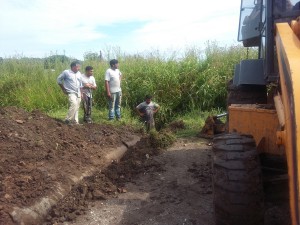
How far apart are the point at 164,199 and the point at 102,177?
43.3 inches

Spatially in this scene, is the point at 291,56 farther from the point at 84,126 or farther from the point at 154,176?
the point at 84,126

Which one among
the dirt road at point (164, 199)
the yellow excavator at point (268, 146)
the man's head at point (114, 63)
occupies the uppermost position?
the man's head at point (114, 63)

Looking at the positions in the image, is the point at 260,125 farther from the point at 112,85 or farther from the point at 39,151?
the point at 112,85

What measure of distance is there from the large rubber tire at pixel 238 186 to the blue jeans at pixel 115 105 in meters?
7.07

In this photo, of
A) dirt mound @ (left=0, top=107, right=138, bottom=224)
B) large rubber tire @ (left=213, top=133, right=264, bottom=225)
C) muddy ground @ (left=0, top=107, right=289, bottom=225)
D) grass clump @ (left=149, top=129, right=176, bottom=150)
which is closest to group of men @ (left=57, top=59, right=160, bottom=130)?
dirt mound @ (left=0, top=107, right=138, bottom=224)

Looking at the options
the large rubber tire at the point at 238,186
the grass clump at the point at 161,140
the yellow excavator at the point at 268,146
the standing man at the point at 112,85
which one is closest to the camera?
the yellow excavator at the point at 268,146

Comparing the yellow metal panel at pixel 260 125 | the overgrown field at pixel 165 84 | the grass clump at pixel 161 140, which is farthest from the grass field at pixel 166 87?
the yellow metal panel at pixel 260 125

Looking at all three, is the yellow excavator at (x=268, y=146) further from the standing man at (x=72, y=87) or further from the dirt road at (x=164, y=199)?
the standing man at (x=72, y=87)

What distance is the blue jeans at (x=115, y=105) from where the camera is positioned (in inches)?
405

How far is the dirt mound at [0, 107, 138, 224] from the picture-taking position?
4.60 meters

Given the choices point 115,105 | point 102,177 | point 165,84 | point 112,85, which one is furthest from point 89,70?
point 102,177

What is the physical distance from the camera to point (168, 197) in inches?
196

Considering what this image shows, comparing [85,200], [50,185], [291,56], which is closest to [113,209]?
[85,200]

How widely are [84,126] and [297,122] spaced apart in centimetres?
621
